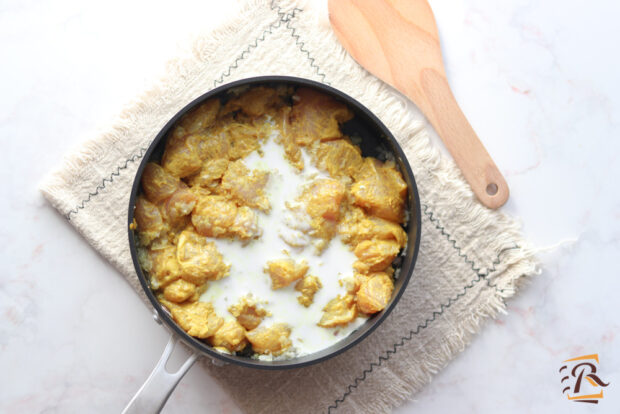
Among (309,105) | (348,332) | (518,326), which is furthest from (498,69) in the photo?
(348,332)

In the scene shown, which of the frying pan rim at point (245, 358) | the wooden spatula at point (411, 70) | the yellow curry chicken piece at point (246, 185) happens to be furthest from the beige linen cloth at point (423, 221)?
the yellow curry chicken piece at point (246, 185)

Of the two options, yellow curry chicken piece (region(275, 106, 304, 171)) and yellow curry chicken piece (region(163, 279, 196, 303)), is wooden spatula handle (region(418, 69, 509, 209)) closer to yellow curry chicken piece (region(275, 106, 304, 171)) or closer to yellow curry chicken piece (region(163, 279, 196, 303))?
yellow curry chicken piece (region(275, 106, 304, 171))

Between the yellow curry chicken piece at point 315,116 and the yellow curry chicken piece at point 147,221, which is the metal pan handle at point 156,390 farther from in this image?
the yellow curry chicken piece at point 315,116

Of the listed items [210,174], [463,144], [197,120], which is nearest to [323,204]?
[210,174]

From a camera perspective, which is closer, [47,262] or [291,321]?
[291,321]

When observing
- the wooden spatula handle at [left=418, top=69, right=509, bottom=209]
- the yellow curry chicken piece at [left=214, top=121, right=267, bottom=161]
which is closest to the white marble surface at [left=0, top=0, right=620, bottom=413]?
the wooden spatula handle at [left=418, top=69, right=509, bottom=209]

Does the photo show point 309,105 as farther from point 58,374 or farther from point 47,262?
point 58,374

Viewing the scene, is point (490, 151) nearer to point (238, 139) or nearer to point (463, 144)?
point (463, 144)
